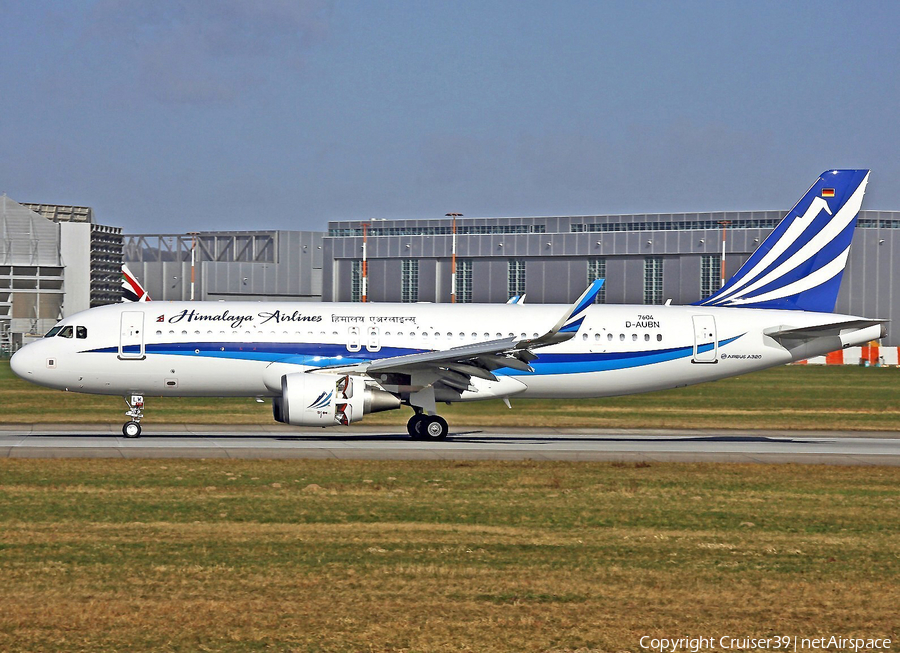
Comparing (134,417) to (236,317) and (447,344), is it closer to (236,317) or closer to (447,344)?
(236,317)

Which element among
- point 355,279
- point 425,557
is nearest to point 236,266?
point 355,279

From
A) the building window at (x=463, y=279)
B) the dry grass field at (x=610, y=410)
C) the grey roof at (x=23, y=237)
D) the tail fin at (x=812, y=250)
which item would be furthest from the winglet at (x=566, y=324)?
the grey roof at (x=23, y=237)

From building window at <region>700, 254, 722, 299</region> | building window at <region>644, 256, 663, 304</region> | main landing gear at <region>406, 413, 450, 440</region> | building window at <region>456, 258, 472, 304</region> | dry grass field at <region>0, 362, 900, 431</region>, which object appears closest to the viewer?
main landing gear at <region>406, 413, 450, 440</region>

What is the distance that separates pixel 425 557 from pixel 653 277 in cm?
8117

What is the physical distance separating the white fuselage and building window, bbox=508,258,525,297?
61.0 m

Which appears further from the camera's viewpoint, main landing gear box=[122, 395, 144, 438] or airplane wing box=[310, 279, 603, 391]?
main landing gear box=[122, 395, 144, 438]

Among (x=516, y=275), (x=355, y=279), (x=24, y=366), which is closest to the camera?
(x=24, y=366)

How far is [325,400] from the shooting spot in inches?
1182

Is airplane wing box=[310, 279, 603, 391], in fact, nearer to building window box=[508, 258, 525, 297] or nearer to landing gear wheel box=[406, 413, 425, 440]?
landing gear wheel box=[406, 413, 425, 440]

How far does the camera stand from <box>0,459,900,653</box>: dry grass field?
11711mm

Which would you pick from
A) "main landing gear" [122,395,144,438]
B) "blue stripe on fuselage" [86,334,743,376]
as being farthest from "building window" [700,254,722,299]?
"main landing gear" [122,395,144,438]

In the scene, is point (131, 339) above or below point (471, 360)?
above

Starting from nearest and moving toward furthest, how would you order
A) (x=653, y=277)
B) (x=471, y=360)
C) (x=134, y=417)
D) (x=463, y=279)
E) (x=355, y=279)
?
(x=471, y=360) → (x=134, y=417) → (x=653, y=277) → (x=463, y=279) → (x=355, y=279)

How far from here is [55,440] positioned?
101 ft
